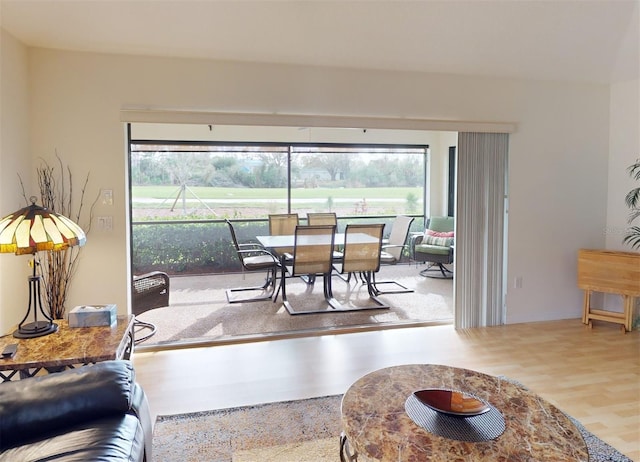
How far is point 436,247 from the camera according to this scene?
684 centimetres

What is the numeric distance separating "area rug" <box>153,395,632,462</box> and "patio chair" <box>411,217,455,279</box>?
422 cm

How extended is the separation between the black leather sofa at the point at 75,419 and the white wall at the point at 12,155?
1.65 metres

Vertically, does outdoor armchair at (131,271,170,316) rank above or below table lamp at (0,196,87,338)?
below

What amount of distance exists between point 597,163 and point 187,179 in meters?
5.67

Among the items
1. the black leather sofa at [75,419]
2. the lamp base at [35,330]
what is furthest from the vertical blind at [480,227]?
the lamp base at [35,330]

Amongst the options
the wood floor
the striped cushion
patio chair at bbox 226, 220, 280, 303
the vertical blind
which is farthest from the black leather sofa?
the striped cushion

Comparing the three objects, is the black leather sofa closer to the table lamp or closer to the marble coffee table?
the table lamp

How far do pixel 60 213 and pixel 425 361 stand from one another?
3235 mm

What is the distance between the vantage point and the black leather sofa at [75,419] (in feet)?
5.30

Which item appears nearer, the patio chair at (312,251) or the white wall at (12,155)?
the white wall at (12,155)

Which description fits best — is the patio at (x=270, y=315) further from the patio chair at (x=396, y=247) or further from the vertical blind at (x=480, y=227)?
the vertical blind at (x=480, y=227)

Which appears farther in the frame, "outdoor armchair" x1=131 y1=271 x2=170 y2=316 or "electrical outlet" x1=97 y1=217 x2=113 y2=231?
"outdoor armchair" x1=131 y1=271 x2=170 y2=316

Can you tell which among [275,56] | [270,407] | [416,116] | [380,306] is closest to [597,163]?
[416,116]

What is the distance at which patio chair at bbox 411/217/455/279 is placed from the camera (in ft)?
22.2
